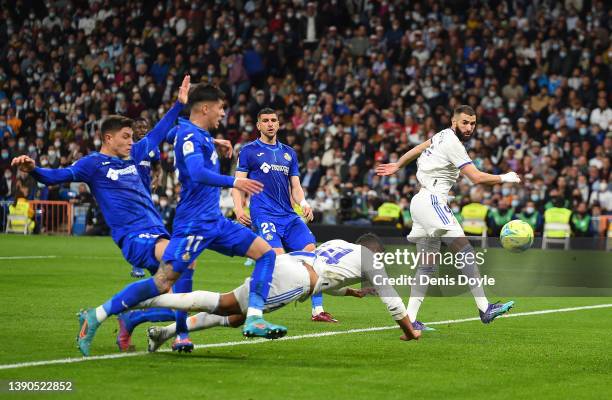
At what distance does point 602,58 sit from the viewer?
93.8ft

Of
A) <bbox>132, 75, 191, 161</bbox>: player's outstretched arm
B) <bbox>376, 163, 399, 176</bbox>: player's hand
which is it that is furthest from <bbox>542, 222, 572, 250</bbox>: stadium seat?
<bbox>132, 75, 191, 161</bbox>: player's outstretched arm

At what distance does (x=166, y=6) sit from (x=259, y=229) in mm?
26259

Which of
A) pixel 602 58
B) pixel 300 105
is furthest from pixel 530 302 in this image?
pixel 300 105

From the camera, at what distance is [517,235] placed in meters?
12.6

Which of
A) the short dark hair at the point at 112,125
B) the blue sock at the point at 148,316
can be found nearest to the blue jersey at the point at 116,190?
the short dark hair at the point at 112,125

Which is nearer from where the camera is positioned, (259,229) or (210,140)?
(210,140)

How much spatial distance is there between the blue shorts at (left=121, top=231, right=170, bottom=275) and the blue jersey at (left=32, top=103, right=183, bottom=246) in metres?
0.05

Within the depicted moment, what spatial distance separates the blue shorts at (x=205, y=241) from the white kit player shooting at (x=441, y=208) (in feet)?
9.82

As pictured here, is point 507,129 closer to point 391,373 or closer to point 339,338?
point 339,338

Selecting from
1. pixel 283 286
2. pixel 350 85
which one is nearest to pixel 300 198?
pixel 283 286

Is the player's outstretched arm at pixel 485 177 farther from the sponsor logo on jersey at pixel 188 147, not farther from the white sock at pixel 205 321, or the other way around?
the sponsor logo on jersey at pixel 188 147

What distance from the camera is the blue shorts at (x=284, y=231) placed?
12398 millimetres

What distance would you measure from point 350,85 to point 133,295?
22910 mm

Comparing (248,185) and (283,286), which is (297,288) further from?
(248,185)
